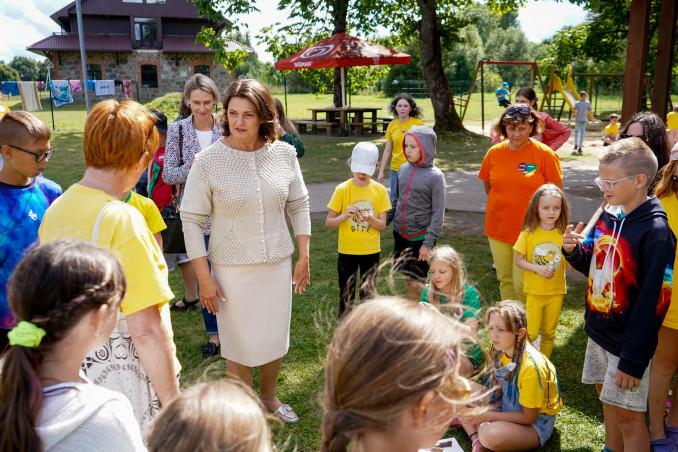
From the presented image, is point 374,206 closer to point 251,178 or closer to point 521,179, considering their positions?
point 521,179

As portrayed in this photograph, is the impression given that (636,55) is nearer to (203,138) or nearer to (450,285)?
(450,285)

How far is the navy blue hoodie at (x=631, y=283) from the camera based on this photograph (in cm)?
264

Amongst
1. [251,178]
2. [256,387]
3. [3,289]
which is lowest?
[256,387]

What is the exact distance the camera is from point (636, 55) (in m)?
7.08

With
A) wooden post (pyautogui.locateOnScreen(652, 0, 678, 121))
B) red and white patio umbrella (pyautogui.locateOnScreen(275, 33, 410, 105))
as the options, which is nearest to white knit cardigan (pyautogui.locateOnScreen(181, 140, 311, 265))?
wooden post (pyautogui.locateOnScreen(652, 0, 678, 121))

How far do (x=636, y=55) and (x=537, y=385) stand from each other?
5.44m

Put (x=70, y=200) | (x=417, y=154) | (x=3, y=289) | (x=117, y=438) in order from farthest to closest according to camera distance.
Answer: (x=417, y=154)
(x=3, y=289)
(x=70, y=200)
(x=117, y=438)

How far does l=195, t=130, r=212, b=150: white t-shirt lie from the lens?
4402 millimetres

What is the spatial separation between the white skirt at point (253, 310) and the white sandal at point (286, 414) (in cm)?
40

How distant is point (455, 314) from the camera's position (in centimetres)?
354

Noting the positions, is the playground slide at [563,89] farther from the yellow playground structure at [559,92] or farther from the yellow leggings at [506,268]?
the yellow leggings at [506,268]

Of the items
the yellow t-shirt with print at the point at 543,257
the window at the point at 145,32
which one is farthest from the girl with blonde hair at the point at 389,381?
the window at the point at 145,32

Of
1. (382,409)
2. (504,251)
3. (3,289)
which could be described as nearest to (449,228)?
(504,251)

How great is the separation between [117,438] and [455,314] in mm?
2418
